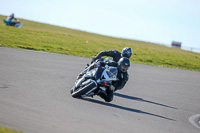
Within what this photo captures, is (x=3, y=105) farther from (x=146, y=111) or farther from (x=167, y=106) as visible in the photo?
(x=167, y=106)

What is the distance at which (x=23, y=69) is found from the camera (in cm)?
1331

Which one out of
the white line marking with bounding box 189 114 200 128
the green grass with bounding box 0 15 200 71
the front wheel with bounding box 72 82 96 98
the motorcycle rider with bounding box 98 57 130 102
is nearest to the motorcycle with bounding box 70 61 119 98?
the front wheel with bounding box 72 82 96 98

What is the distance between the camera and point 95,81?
8.73m

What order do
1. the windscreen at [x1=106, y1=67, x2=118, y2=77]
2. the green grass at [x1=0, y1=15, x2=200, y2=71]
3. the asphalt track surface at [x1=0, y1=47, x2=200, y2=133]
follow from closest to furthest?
the asphalt track surface at [x1=0, y1=47, x2=200, y2=133] → the windscreen at [x1=106, y1=67, x2=118, y2=77] → the green grass at [x1=0, y1=15, x2=200, y2=71]

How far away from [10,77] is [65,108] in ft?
12.9

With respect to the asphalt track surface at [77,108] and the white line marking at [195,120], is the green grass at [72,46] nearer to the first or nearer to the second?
the asphalt track surface at [77,108]

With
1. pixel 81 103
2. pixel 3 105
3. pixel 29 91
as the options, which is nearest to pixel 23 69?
pixel 29 91

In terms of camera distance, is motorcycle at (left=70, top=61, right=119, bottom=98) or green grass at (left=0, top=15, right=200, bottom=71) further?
green grass at (left=0, top=15, right=200, bottom=71)

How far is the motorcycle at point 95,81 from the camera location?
28.5ft

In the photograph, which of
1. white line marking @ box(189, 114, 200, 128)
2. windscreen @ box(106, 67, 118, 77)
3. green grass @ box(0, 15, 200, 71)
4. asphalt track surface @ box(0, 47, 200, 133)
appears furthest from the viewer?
green grass @ box(0, 15, 200, 71)

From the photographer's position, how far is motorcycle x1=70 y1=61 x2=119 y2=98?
28.5 feet

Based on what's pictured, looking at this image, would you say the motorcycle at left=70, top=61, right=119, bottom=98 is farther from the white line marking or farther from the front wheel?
the white line marking

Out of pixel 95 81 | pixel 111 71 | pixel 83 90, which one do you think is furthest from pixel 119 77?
pixel 83 90

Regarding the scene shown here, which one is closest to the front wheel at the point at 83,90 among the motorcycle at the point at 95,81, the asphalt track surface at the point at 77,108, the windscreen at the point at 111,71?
the motorcycle at the point at 95,81
